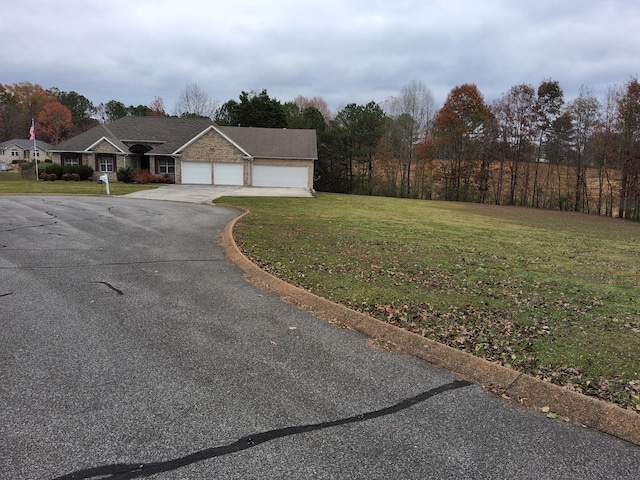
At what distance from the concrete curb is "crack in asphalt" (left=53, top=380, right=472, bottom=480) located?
76 centimetres

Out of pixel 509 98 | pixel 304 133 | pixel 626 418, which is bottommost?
pixel 626 418

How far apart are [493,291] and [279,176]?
2935cm

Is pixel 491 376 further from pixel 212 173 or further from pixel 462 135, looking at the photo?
pixel 462 135

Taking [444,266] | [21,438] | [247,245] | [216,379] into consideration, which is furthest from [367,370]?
[247,245]

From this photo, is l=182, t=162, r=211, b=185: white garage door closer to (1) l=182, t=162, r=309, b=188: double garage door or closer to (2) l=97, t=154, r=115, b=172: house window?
(1) l=182, t=162, r=309, b=188: double garage door

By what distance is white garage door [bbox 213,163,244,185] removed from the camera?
33.0 m

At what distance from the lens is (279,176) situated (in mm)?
34406

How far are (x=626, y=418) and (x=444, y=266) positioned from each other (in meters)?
4.98

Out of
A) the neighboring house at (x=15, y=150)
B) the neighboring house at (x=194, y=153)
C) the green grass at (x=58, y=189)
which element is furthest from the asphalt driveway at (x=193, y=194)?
the neighboring house at (x=15, y=150)

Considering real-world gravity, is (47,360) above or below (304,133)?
below

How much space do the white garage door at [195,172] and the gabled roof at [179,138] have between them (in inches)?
55.2

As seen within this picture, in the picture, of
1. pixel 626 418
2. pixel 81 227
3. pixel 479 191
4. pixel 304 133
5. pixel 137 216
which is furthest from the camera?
pixel 479 191

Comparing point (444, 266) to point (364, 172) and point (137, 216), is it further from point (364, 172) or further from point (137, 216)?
point (364, 172)

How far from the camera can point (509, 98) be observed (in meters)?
40.1
